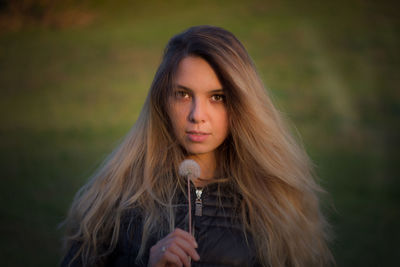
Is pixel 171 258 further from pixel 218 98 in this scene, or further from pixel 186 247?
pixel 218 98

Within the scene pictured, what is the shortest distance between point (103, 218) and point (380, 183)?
3885 mm

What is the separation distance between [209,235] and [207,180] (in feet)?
1.04

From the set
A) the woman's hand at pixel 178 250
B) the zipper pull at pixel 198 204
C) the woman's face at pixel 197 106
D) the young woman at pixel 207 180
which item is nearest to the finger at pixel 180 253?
the woman's hand at pixel 178 250

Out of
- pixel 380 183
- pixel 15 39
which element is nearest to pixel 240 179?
pixel 380 183

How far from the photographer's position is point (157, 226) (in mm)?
1805

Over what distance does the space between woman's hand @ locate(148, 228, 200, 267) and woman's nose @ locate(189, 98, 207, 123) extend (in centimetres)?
53

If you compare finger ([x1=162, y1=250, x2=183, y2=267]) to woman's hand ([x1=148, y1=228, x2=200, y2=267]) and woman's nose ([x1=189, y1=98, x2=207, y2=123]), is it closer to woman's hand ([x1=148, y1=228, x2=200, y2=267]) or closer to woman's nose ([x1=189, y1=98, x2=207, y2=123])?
woman's hand ([x1=148, y1=228, x2=200, y2=267])

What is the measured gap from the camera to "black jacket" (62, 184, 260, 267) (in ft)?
5.65

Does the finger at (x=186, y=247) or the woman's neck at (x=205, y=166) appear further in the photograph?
the woman's neck at (x=205, y=166)

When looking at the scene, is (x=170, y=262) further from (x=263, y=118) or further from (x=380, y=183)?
(x=380, y=183)

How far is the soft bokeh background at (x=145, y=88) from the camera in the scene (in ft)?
13.6

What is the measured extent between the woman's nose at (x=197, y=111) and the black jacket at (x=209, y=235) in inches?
13.9

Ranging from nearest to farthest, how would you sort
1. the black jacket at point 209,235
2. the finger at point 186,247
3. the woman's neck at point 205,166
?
1. the finger at point 186,247
2. the black jacket at point 209,235
3. the woman's neck at point 205,166

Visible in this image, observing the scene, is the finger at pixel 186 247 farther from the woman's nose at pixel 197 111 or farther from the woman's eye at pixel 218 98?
the woman's eye at pixel 218 98
